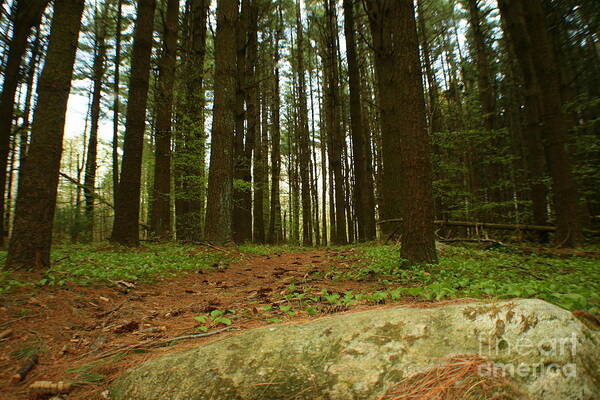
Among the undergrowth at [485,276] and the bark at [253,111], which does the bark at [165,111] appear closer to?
→ the bark at [253,111]

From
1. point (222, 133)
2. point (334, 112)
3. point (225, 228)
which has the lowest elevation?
point (225, 228)

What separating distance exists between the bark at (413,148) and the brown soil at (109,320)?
1.34m

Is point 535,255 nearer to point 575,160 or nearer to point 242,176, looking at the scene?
point 575,160

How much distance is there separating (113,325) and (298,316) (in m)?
1.86

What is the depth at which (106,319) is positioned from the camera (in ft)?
9.97

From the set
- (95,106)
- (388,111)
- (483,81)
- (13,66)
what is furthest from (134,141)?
(483,81)

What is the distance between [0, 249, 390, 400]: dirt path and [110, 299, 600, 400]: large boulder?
43cm

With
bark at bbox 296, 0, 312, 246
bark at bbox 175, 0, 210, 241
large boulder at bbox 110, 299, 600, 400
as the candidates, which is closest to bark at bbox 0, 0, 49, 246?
bark at bbox 175, 0, 210, 241

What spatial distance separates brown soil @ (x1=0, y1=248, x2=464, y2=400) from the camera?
80.4 inches

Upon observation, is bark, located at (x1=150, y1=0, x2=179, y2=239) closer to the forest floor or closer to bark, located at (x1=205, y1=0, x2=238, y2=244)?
bark, located at (x1=205, y1=0, x2=238, y2=244)

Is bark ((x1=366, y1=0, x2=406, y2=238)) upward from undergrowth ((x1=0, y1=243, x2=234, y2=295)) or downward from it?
upward

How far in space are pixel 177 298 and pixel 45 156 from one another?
311cm

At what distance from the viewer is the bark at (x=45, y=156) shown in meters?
4.36

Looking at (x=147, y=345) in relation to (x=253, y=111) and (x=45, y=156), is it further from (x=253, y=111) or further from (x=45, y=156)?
(x=253, y=111)
